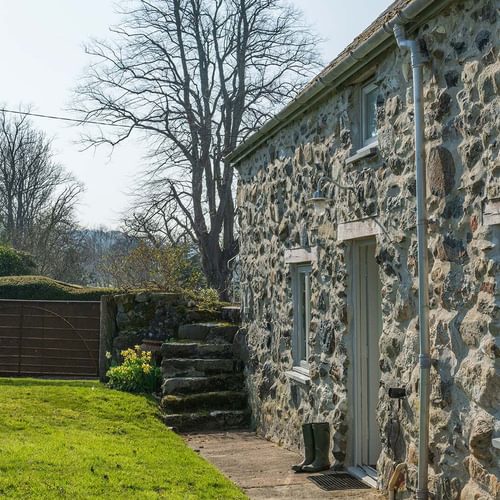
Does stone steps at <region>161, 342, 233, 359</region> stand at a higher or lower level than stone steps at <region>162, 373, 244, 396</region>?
higher

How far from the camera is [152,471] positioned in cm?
733

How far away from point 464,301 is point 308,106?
411 cm

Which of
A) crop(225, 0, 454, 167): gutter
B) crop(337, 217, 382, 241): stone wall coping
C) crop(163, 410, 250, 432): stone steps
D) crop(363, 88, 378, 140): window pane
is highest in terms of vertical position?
crop(225, 0, 454, 167): gutter

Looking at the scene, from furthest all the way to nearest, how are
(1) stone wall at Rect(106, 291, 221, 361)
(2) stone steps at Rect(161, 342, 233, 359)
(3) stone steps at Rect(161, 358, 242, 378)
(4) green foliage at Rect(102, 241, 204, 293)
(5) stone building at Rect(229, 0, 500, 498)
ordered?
(4) green foliage at Rect(102, 241, 204, 293) < (1) stone wall at Rect(106, 291, 221, 361) < (2) stone steps at Rect(161, 342, 233, 359) < (3) stone steps at Rect(161, 358, 242, 378) < (5) stone building at Rect(229, 0, 500, 498)

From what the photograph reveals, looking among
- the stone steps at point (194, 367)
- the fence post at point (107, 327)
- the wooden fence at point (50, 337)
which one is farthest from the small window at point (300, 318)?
the wooden fence at point (50, 337)

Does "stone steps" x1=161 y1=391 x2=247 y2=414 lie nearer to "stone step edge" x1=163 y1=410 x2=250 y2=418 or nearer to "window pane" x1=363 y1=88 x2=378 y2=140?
"stone step edge" x1=163 y1=410 x2=250 y2=418

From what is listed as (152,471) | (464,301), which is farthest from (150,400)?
(464,301)

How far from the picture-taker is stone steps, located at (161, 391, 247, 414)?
36.3 ft

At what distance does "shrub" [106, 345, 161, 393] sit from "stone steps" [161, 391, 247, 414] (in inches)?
48.3

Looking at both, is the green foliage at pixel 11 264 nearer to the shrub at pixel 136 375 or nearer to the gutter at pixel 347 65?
the shrub at pixel 136 375

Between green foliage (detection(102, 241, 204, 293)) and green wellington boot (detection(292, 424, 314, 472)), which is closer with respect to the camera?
green wellington boot (detection(292, 424, 314, 472))

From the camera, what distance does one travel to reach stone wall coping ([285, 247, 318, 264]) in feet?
28.5

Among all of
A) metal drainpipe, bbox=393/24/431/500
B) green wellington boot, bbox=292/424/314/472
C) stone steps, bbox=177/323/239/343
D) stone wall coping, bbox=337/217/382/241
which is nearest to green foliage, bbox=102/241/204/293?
stone steps, bbox=177/323/239/343

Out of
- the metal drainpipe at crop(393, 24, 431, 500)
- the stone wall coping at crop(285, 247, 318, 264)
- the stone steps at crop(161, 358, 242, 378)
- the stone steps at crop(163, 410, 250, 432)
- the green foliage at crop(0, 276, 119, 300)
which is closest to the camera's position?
the metal drainpipe at crop(393, 24, 431, 500)
